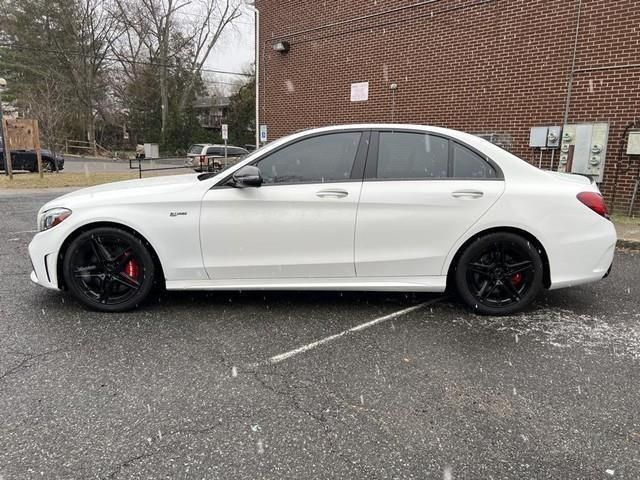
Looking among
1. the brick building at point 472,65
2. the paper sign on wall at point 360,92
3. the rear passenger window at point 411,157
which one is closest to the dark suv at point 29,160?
the brick building at point 472,65

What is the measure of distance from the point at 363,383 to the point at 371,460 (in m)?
0.69

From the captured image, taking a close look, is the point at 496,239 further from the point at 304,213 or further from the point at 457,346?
the point at 304,213

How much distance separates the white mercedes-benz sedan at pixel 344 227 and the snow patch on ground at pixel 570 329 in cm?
19

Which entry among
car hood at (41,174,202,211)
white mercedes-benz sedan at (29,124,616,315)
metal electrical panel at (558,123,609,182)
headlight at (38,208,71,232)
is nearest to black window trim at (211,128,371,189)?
white mercedes-benz sedan at (29,124,616,315)

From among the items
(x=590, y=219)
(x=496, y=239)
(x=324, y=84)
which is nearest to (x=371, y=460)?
(x=496, y=239)

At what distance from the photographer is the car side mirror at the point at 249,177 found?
365 cm

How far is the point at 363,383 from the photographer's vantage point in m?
2.83

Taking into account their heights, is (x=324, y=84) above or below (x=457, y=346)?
above

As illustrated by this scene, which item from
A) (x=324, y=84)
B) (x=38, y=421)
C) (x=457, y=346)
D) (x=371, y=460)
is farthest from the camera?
(x=324, y=84)

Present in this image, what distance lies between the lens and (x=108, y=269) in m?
3.81

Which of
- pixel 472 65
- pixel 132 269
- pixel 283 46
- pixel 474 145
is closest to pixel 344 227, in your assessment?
pixel 474 145

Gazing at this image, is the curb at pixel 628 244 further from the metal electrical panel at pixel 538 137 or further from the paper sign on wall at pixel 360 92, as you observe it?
the paper sign on wall at pixel 360 92

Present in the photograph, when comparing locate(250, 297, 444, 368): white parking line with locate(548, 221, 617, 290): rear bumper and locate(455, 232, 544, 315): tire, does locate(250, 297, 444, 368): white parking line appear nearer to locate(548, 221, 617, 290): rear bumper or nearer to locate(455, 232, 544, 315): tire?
locate(455, 232, 544, 315): tire

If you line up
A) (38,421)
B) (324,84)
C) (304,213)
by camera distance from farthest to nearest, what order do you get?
1. (324,84)
2. (304,213)
3. (38,421)
